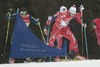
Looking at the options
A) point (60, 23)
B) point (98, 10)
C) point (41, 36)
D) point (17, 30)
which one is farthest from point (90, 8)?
point (17, 30)

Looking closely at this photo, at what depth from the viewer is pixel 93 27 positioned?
572cm

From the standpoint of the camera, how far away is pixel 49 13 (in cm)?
546

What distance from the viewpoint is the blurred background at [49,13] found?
5.32m

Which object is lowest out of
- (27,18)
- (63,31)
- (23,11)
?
(63,31)

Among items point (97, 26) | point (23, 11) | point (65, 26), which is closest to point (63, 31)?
point (65, 26)

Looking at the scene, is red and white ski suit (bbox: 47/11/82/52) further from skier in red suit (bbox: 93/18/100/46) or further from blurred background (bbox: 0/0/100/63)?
skier in red suit (bbox: 93/18/100/46)

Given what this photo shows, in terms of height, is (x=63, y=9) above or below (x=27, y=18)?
above

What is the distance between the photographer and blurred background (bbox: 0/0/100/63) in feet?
17.5

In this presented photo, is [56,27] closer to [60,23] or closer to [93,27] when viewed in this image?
[60,23]

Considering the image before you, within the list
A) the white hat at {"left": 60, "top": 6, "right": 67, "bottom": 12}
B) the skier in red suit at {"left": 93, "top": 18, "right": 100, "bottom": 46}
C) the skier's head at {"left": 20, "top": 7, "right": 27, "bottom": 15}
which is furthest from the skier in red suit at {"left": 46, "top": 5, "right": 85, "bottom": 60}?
the skier's head at {"left": 20, "top": 7, "right": 27, "bottom": 15}

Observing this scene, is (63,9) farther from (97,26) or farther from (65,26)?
(97,26)

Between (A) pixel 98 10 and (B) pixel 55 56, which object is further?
(A) pixel 98 10

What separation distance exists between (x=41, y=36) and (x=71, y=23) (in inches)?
23.2

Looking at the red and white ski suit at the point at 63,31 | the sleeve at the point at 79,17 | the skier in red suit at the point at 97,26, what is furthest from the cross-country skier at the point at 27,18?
the skier in red suit at the point at 97,26
